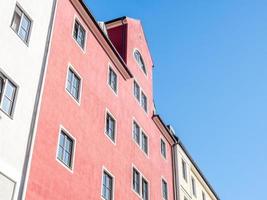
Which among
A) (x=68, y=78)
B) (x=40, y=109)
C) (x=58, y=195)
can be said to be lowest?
(x=58, y=195)

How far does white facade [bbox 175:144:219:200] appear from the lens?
39.6m

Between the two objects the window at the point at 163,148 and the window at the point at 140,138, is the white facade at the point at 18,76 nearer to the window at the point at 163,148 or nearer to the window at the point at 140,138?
the window at the point at 140,138

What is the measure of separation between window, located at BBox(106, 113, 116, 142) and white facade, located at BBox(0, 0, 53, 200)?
7.45 meters

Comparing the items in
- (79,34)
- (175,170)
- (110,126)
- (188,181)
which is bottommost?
(110,126)

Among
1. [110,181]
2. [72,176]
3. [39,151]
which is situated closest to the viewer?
[39,151]

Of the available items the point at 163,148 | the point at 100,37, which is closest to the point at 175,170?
the point at 163,148

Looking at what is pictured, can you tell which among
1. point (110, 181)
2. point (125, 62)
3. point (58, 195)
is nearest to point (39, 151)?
point (58, 195)

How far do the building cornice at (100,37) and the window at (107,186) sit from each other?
349 inches

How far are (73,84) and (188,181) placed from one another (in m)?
21.7

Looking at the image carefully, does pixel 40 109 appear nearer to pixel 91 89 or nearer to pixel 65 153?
pixel 65 153

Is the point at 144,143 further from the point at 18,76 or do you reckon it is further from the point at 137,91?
the point at 18,76

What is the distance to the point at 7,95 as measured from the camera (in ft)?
61.6

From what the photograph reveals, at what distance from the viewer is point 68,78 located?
24422 millimetres

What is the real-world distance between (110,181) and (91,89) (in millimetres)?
5627
